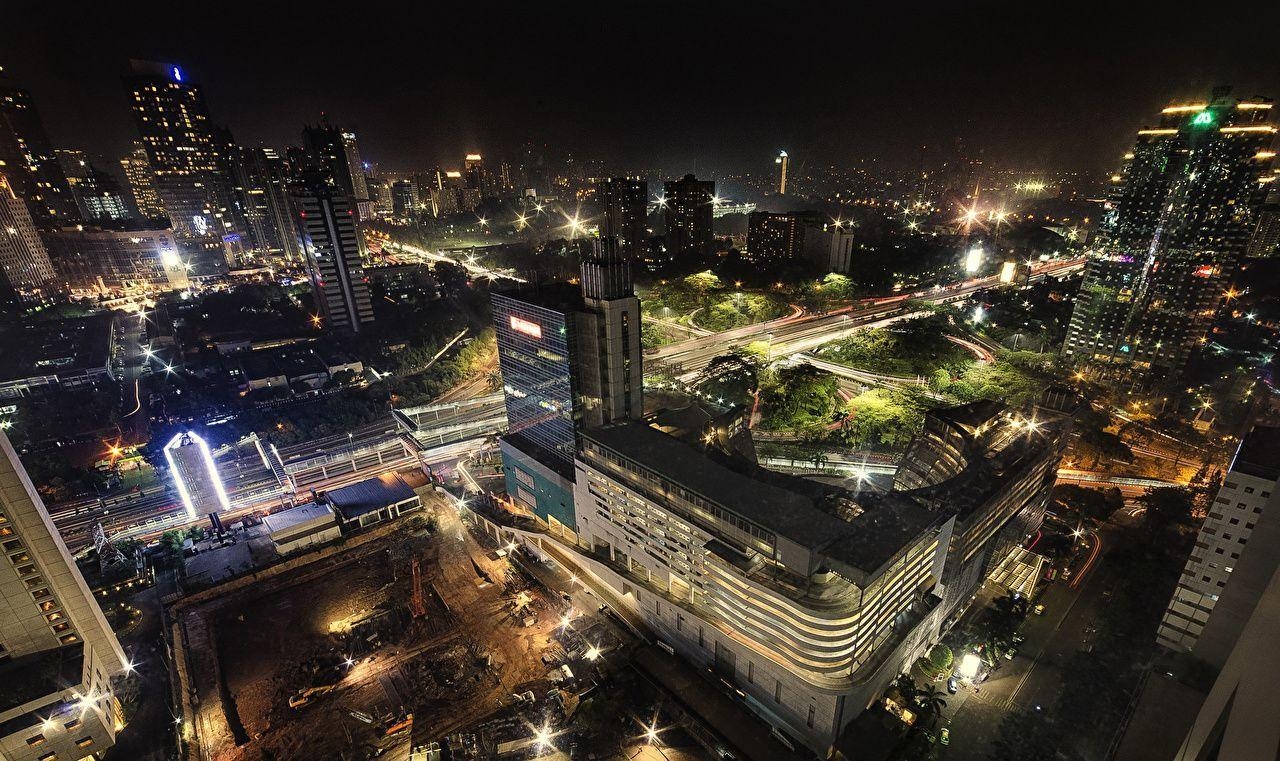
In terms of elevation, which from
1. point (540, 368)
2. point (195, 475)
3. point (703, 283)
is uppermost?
point (540, 368)

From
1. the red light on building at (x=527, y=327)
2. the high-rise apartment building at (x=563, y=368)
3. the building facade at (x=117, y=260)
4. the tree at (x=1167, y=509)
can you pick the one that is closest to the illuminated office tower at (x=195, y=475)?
the high-rise apartment building at (x=563, y=368)

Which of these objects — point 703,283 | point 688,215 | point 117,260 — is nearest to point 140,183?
point 117,260

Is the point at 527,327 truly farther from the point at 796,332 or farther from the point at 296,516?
the point at 796,332

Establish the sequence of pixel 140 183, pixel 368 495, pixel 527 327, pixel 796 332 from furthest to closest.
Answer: pixel 140 183 < pixel 796 332 < pixel 368 495 < pixel 527 327

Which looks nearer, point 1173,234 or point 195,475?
point 195,475

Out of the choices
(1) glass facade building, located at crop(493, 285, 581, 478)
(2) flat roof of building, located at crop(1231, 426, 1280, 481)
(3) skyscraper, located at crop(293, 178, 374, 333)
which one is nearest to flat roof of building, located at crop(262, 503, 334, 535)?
(1) glass facade building, located at crop(493, 285, 581, 478)

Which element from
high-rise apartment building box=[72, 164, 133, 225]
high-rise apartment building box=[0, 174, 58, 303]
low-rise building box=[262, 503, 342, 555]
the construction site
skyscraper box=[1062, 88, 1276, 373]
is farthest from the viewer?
high-rise apartment building box=[72, 164, 133, 225]

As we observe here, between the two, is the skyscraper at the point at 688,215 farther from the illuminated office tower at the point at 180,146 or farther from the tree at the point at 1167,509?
the illuminated office tower at the point at 180,146

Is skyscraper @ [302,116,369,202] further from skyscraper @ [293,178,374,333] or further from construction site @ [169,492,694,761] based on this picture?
construction site @ [169,492,694,761]
